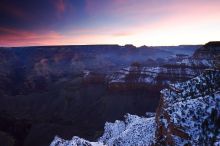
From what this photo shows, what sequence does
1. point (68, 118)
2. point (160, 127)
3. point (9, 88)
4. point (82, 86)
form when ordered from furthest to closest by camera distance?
1. point (9, 88)
2. point (82, 86)
3. point (68, 118)
4. point (160, 127)

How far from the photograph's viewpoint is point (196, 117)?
27.1 metres

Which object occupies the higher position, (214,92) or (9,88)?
(214,92)

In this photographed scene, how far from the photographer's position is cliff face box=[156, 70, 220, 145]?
26.0 meters

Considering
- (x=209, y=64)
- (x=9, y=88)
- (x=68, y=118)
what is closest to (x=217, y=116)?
(x=209, y=64)

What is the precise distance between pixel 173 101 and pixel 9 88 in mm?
155556

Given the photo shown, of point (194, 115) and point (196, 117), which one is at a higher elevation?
point (194, 115)

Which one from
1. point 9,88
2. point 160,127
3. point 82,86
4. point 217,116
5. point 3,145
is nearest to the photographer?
point 217,116

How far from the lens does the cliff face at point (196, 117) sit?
26.0 metres

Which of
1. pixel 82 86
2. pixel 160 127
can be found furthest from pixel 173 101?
pixel 82 86

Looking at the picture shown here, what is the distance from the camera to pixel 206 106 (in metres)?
27.4

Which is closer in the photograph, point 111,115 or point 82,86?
point 111,115

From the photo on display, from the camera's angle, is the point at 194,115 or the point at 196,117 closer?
the point at 196,117

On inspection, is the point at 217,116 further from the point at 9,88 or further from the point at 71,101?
the point at 9,88

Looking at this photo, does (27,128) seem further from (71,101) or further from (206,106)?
(206,106)
